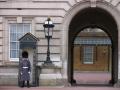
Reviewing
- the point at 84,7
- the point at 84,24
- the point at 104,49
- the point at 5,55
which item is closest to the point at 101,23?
the point at 84,24

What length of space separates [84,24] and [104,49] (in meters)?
23.6

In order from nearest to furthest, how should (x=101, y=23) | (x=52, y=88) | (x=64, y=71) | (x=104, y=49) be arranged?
(x=52, y=88)
(x=64, y=71)
(x=101, y=23)
(x=104, y=49)

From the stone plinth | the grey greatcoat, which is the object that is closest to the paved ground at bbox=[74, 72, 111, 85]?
the stone plinth

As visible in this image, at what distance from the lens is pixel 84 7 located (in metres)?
26.6

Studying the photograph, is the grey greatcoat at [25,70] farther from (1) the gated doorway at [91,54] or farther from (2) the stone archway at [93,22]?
(1) the gated doorway at [91,54]

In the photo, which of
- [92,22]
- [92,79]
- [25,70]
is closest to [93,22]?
[92,22]

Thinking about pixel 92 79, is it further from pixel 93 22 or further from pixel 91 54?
pixel 91 54

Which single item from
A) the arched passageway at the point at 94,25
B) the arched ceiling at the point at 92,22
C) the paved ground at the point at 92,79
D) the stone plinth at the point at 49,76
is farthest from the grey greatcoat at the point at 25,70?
the paved ground at the point at 92,79

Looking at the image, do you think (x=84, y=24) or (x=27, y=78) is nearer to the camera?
(x=27, y=78)

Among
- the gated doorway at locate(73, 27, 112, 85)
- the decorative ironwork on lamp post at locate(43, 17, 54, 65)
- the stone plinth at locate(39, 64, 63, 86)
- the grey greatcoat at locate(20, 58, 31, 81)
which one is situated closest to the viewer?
the grey greatcoat at locate(20, 58, 31, 81)

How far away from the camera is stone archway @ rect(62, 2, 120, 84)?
86.9 ft

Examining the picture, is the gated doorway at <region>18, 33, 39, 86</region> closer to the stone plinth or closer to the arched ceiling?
the stone plinth

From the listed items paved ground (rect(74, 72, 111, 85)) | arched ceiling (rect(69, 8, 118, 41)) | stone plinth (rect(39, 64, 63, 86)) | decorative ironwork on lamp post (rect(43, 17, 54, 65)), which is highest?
arched ceiling (rect(69, 8, 118, 41))

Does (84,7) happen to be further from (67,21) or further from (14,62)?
(14,62)
